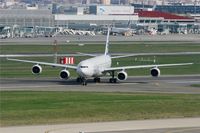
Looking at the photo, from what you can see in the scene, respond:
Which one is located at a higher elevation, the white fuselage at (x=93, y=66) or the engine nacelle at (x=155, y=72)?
the white fuselage at (x=93, y=66)

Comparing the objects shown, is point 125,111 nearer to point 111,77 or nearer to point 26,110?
point 26,110

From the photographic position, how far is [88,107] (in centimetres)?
6488

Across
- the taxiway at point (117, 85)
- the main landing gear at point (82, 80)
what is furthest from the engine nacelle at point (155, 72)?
the main landing gear at point (82, 80)

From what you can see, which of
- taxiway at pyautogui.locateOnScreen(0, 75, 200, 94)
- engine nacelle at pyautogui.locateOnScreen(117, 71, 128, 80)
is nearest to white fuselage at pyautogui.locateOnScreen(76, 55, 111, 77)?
taxiway at pyautogui.locateOnScreen(0, 75, 200, 94)

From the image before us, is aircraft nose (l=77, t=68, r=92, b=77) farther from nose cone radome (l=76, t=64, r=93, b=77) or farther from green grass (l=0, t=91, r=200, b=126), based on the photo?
green grass (l=0, t=91, r=200, b=126)

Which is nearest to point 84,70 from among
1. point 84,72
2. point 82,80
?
point 84,72

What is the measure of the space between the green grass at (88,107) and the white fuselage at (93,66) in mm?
10010

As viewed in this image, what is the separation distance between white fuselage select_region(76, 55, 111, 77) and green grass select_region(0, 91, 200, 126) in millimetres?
10010

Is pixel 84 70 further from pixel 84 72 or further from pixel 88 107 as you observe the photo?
pixel 88 107

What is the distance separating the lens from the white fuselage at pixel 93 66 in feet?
285

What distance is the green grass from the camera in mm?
59250

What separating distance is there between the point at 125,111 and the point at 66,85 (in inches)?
990

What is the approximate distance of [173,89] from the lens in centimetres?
8406

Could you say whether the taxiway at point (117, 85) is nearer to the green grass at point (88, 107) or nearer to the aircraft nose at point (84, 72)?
Result: the aircraft nose at point (84, 72)
